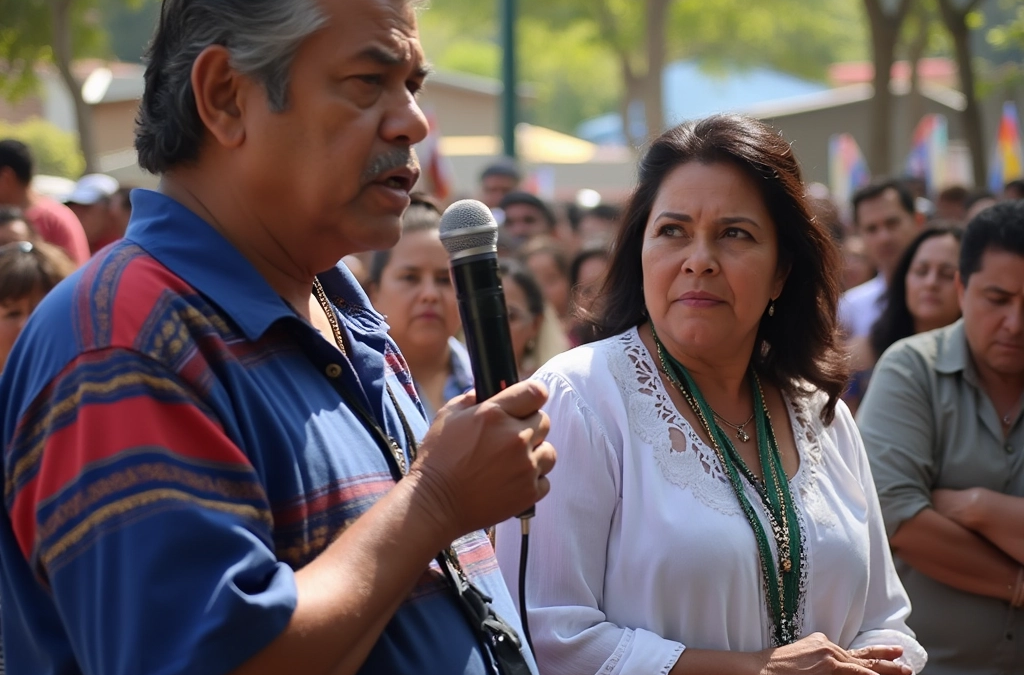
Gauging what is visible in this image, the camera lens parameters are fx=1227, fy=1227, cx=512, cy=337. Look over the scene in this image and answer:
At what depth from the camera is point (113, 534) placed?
1681 mm

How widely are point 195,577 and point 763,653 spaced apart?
5.85ft

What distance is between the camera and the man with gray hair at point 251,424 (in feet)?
5.56

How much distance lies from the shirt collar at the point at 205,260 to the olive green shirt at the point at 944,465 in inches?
112

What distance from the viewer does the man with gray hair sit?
1.69 metres

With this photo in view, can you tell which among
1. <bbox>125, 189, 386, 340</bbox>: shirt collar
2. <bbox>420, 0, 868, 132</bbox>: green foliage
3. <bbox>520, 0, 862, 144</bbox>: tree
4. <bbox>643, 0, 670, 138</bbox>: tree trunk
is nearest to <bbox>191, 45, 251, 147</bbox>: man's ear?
<bbox>125, 189, 386, 340</bbox>: shirt collar

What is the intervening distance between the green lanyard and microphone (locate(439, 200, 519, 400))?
1.35 meters

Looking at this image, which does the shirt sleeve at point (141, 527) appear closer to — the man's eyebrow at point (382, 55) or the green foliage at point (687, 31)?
the man's eyebrow at point (382, 55)

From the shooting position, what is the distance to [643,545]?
305cm

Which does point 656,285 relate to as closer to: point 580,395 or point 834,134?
point 580,395

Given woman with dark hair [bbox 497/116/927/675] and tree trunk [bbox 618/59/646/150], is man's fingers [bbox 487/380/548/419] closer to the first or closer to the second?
woman with dark hair [bbox 497/116/927/675]

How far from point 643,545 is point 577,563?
17cm

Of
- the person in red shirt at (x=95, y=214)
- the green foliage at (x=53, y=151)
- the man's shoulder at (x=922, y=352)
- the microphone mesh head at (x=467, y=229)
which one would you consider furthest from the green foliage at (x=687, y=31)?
the microphone mesh head at (x=467, y=229)

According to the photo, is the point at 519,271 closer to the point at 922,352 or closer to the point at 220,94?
the point at 922,352

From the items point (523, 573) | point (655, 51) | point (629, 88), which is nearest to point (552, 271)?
point (523, 573)
